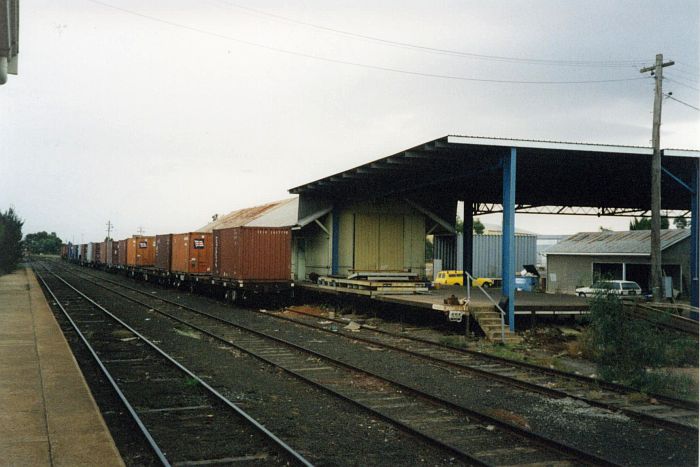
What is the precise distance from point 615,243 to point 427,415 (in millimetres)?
31691

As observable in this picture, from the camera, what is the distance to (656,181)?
1898 centimetres

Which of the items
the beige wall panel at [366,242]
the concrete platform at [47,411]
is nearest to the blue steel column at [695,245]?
the beige wall panel at [366,242]

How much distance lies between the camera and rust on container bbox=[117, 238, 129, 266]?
49309 mm

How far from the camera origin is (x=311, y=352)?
1318 cm

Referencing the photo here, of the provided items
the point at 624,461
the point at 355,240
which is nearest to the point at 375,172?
the point at 355,240

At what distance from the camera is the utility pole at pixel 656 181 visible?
18.9 metres

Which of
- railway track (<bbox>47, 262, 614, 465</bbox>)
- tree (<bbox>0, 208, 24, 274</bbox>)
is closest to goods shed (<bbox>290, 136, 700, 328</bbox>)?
railway track (<bbox>47, 262, 614, 465</bbox>)

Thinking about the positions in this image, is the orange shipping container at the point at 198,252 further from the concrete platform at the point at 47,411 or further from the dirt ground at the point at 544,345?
the concrete platform at the point at 47,411

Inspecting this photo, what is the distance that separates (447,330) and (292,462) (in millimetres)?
12256

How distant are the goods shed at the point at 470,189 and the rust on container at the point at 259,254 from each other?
2846 millimetres

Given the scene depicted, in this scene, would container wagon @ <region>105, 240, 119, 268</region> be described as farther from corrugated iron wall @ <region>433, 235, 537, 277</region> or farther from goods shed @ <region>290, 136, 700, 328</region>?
goods shed @ <region>290, 136, 700, 328</region>

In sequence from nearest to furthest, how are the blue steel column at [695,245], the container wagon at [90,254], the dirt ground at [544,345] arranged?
the dirt ground at [544,345] < the blue steel column at [695,245] < the container wagon at [90,254]

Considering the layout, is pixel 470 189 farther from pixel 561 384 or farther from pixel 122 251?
pixel 122 251

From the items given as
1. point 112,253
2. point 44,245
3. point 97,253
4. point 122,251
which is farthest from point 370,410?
point 44,245
